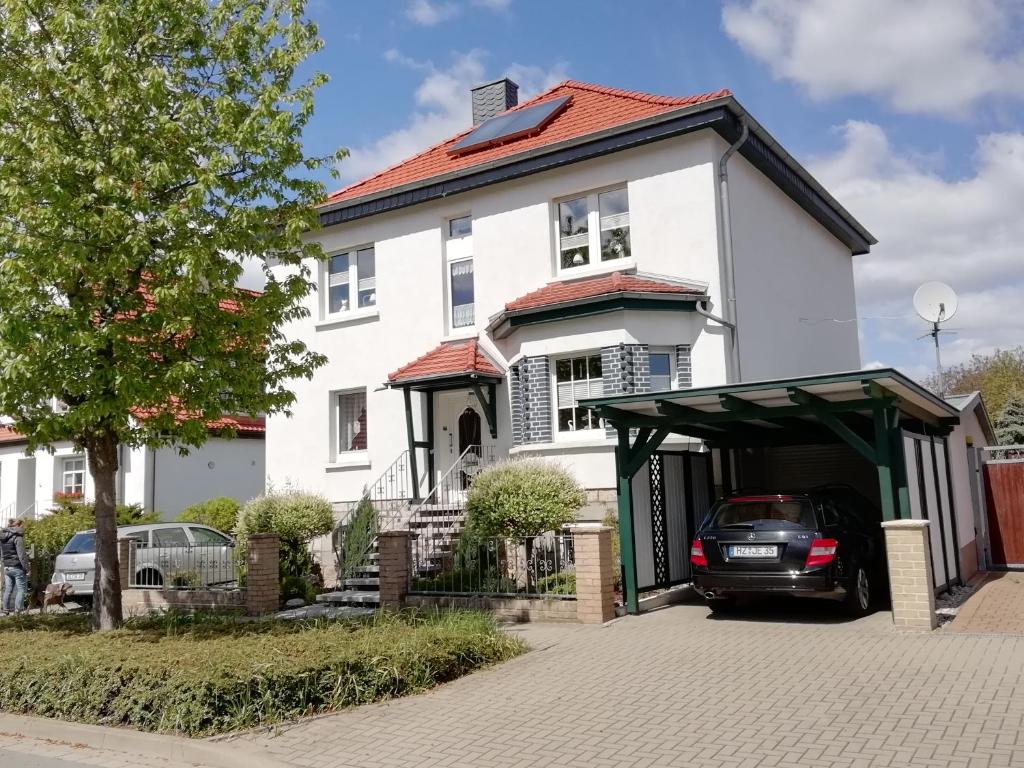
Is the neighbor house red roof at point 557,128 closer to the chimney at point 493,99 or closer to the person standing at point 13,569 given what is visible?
the chimney at point 493,99

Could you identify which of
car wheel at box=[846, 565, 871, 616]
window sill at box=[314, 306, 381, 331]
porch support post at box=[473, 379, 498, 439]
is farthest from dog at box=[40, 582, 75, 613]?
car wheel at box=[846, 565, 871, 616]

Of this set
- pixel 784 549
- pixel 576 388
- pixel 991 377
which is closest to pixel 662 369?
pixel 576 388

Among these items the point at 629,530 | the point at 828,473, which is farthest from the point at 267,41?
the point at 828,473

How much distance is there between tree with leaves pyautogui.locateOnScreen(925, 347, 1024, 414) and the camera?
1624 inches

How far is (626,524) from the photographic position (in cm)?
1216

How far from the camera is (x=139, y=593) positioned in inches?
608

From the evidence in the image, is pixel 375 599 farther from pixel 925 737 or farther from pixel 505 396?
pixel 925 737

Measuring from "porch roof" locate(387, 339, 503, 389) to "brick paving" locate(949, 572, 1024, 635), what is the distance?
8511 millimetres

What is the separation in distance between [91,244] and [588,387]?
8661 millimetres

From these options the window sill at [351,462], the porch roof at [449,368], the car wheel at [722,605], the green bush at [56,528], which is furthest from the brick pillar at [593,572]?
the green bush at [56,528]

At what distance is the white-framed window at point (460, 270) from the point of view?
18.6 m

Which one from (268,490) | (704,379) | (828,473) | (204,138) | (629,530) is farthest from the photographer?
(268,490)

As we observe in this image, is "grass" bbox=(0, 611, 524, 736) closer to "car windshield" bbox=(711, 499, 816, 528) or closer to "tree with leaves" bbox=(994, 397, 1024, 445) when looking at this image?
"car windshield" bbox=(711, 499, 816, 528)

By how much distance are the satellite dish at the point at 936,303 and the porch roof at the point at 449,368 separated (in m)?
8.22
